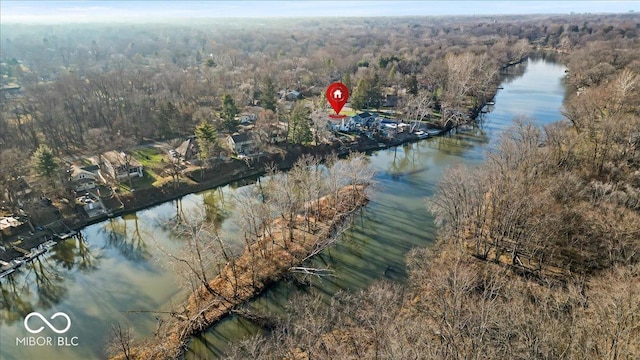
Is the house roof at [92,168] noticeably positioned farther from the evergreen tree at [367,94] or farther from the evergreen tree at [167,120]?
the evergreen tree at [367,94]

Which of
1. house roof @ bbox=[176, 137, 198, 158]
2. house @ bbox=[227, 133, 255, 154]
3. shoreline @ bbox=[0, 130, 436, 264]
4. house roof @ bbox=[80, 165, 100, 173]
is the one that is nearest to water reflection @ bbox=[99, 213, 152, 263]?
shoreline @ bbox=[0, 130, 436, 264]

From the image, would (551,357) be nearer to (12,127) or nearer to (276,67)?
(12,127)

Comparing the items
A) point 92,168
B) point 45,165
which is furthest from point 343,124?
point 45,165

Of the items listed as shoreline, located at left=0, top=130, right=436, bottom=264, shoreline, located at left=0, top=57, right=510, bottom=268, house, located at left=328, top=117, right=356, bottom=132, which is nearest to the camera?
shoreline, located at left=0, top=130, right=436, bottom=264

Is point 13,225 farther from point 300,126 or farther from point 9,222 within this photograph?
point 300,126

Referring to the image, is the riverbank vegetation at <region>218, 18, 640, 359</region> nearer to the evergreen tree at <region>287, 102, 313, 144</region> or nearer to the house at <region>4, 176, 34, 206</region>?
the evergreen tree at <region>287, 102, 313, 144</region>

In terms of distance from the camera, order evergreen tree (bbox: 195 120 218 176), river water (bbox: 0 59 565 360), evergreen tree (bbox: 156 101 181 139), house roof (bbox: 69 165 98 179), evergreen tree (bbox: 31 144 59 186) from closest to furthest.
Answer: river water (bbox: 0 59 565 360) → evergreen tree (bbox: 31 144 59 186) → house roof (bbox: 69 165 98 179) → evergreen tree (bbox: 195 120 218 176) → evergreen tree (bbox: 156 101 181 139)
